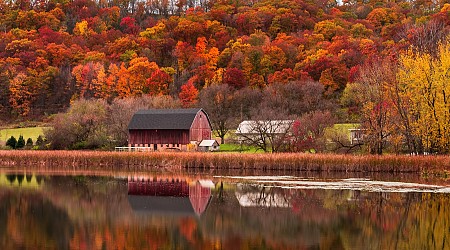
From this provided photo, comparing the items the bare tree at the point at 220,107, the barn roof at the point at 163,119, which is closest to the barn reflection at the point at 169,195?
the barn roof at the point at 163,119

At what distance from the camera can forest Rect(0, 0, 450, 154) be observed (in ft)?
136

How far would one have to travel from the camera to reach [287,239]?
1805cm

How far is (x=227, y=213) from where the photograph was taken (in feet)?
74.1

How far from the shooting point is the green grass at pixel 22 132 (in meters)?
66.4

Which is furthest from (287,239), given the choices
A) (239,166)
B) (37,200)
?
(239,166)

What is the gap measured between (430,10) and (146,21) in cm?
5313

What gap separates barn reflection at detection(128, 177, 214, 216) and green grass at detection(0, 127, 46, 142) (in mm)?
33749

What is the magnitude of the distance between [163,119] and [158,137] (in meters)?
1.77

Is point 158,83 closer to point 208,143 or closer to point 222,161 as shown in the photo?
point 208,143

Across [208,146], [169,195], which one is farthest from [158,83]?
[169,195]

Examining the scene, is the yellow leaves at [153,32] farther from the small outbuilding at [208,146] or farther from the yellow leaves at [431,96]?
the yellow leaves at [431,96]

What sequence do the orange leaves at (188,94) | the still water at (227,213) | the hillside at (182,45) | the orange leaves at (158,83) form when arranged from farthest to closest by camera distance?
1. the orange leaves at (158,83)
2. the hillside at (182,45)
3. the orange leaves at (188,94)
4. the still water at (227,213)

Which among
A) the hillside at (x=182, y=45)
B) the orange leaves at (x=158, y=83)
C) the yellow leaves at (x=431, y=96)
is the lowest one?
the yellow leaves at (x=431, y=96)

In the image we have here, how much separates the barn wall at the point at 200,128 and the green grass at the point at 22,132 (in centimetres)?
1663
